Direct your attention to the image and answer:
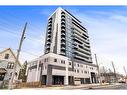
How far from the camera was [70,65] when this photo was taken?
159 feet

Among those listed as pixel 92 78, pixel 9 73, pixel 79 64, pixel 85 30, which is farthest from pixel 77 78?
pixel 85 30

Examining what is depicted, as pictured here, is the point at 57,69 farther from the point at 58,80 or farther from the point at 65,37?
the point at 65,37

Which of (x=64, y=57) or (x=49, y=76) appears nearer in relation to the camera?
(x=49, y=76)

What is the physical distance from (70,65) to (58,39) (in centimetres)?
1867

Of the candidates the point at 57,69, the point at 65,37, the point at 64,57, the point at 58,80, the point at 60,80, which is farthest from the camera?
the point at 65,37

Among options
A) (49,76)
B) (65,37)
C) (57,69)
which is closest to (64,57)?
(57,69)

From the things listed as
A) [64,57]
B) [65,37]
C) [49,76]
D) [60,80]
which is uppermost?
[65,37]

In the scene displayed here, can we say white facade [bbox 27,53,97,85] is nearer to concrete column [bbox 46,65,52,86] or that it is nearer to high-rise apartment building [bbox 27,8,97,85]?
high-rise apartment building [bbox 27,8,97,85]

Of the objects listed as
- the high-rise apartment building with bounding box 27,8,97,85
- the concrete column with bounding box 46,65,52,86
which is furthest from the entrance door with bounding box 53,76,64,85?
the concrete column with bounding box 46,65,52,86

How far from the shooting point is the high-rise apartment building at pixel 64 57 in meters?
41.3

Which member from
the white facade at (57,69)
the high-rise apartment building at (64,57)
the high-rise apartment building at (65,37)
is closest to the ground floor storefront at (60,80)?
the high-rise apartment building at (64,57)

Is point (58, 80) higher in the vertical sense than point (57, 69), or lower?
lower

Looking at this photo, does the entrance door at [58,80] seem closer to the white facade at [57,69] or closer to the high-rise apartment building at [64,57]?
the high-rise apartment building at [64,57]

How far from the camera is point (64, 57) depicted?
46281mm
